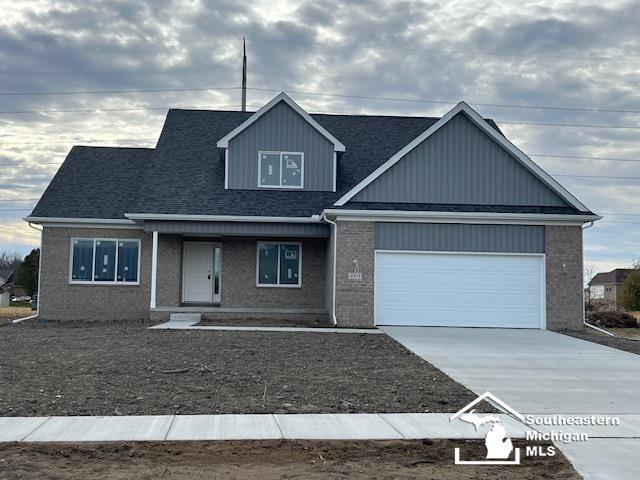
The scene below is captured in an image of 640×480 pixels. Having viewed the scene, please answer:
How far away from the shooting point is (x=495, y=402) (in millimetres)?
8734

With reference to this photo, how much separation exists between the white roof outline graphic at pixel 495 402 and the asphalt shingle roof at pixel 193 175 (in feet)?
33.5

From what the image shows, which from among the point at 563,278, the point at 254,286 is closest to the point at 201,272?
the point at 254,286

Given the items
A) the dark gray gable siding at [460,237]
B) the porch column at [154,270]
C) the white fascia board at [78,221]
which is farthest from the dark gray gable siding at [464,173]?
the white fascia board at [78,221]

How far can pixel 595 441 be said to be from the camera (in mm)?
7016

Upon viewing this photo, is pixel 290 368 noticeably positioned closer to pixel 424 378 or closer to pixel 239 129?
pixel 424 378

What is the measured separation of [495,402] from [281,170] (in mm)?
14308

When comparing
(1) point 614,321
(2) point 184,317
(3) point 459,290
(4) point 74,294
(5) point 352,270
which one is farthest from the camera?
(1) point 614,321

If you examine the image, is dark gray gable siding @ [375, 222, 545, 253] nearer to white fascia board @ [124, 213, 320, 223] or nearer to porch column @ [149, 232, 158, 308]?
white fascia board @ [124, 213, 320, 223]

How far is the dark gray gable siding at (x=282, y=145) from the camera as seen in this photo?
21.7 meters

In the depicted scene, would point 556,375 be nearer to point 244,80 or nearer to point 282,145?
point 282,145

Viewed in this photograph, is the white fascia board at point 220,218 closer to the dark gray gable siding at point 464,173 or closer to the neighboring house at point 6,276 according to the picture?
the dark gray gable siding at point 464,173

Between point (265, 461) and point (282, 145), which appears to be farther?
point (282, 145)

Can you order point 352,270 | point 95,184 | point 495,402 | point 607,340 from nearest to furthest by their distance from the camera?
point 495,402 < point 607,340 < point 352,270 < point 95,184

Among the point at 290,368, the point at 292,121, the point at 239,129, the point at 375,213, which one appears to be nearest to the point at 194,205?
the point at 239,129
